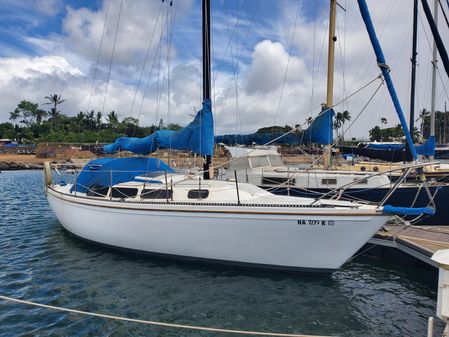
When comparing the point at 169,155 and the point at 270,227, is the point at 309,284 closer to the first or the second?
the point at 270,227

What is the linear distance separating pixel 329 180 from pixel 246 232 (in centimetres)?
637

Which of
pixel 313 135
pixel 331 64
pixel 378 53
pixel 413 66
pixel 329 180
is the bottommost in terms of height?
pixel 329 180

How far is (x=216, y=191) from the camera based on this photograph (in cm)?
898

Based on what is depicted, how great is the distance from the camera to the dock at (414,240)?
8.01 m

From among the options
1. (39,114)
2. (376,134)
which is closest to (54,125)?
(39,114)

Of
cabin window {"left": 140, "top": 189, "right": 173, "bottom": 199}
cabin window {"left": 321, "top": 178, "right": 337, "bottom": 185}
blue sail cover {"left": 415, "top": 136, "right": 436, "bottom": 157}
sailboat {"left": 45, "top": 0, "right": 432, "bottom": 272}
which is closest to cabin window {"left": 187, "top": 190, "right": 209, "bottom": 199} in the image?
sailboat {"left": 45, "top": 0, "right": 432, "bottom": 272}

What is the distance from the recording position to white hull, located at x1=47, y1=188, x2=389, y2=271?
734 centimetres

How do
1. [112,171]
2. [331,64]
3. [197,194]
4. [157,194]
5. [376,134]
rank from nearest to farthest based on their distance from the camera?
[197,194] < [157,194] < [112,171] < [331,64] < [376,134]

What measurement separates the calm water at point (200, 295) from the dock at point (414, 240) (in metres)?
0.63

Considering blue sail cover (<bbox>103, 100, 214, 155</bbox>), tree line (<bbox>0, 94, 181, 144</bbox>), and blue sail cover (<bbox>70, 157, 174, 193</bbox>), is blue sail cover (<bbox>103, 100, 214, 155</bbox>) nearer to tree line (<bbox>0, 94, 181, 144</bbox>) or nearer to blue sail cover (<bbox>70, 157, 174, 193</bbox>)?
blue sail cover (<bbox>70, 157, 174, 193</bbox>)

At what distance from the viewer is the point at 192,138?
32.7 feet

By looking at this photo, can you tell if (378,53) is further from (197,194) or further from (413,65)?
(413,65)

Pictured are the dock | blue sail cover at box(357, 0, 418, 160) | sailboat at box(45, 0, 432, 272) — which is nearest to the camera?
sailboat at box(45, 0, 432, 272)

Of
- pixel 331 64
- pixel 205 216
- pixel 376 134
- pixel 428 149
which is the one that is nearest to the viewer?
pixel 205 216
